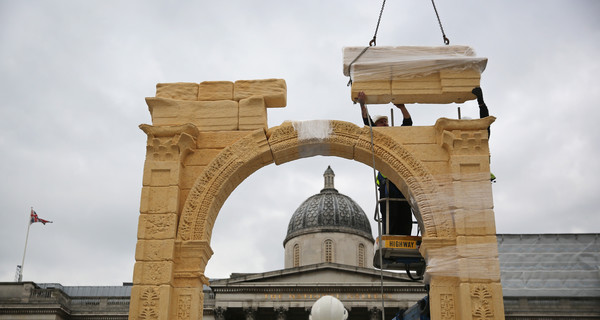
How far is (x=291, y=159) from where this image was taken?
1020cm

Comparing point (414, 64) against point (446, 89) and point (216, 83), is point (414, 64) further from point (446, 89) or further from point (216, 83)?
point (216, 83)

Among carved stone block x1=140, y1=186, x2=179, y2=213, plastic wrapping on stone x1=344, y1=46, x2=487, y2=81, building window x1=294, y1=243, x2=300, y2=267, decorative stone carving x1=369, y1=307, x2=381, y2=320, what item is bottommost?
carved stone block x1=140, y1=186, x2=179, y2=213

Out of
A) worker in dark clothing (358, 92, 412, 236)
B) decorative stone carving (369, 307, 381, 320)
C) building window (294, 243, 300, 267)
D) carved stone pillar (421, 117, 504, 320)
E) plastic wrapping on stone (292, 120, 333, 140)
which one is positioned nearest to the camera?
carved stone pillar (421, 117, 504, 320)

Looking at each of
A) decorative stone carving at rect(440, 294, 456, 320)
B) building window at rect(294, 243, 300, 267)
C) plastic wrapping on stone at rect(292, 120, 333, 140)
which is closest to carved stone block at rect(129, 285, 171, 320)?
plastic wrapping on stone at rect(292, 120, 333, 140)

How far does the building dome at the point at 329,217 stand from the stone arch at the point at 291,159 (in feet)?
134

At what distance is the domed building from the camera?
49875 millimetres

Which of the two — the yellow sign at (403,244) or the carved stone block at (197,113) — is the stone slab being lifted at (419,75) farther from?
the yellow sign at (403,244)

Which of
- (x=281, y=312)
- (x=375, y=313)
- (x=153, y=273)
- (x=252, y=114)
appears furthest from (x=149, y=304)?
(x=375, y=313)

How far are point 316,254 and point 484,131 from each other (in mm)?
40797

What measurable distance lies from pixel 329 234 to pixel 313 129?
40.9 metres

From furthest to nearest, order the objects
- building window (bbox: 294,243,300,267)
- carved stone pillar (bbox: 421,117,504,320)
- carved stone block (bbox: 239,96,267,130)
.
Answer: building window (bbox: 294,243,300,267)
carved stone block (bbox: 239,96,267,130)
carved stone pillar (bbox: 421,117,504,320)

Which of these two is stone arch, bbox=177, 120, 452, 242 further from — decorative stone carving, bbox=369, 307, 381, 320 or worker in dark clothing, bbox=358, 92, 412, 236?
decorative stone carving, bbox=369, 307, 381, 320

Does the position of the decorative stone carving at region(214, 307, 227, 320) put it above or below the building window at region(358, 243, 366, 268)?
below

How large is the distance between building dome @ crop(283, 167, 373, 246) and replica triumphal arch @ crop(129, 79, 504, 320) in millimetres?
40764
